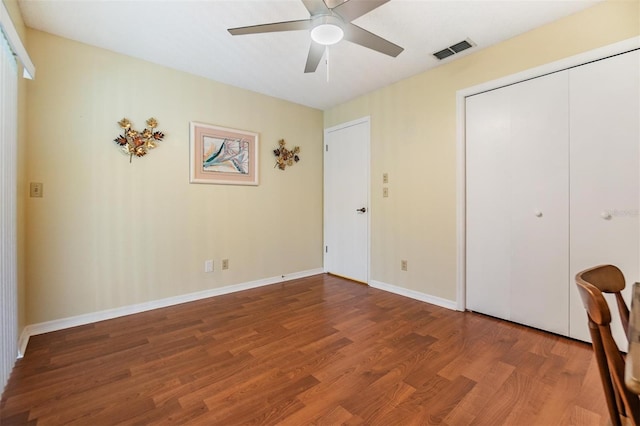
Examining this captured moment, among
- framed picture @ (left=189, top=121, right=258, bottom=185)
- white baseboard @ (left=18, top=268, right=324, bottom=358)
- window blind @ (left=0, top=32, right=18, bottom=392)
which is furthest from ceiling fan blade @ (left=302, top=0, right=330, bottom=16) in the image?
white baseboard @ (left=18, top=268, right=324, bottom=358)

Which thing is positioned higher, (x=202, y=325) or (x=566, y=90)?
(x=566, y=90)

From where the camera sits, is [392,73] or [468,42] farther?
[392,73]

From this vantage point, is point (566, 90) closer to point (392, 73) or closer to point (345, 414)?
point (392, 73)

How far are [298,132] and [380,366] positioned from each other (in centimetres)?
305

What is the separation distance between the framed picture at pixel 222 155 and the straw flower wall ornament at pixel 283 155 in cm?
32

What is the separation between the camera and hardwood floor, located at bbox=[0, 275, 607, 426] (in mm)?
1403

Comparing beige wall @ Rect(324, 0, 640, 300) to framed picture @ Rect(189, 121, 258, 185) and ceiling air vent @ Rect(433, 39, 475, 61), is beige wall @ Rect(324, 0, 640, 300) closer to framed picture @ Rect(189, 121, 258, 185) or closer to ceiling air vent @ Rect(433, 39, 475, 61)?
ceiling air vent @ Rect(433, 39, 475, 61)

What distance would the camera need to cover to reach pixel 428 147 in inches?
117

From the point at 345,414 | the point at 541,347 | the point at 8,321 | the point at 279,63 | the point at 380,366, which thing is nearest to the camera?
the point at 345,414

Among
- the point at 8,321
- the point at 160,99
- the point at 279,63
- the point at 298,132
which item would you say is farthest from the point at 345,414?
the point at 298,132

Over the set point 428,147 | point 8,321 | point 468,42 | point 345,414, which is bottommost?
point 345,414

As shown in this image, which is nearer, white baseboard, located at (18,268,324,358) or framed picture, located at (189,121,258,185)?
white baseboard, located at (18,268,324,358)

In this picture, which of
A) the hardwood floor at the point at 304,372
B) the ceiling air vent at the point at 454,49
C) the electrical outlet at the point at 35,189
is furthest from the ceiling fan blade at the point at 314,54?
the electrical outlet at the point at 35,189

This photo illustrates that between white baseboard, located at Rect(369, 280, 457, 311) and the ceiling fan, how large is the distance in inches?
90.1
